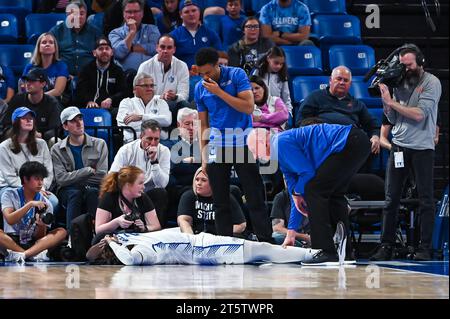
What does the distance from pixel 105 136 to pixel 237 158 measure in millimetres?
2721

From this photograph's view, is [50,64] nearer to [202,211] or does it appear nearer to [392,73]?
[202,211]

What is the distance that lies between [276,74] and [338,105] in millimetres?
861

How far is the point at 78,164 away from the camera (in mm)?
9625

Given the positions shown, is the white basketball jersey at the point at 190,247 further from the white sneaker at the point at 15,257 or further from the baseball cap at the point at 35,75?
the baseball cap at the point at 35,75

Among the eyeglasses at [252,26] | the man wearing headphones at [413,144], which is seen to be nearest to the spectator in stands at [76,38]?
the eyeglasses at [252,26]

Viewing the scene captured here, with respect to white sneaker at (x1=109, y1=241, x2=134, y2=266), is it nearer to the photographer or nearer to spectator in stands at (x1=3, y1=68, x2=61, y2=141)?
the photographer

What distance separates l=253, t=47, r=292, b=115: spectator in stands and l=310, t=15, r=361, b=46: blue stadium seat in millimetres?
1795

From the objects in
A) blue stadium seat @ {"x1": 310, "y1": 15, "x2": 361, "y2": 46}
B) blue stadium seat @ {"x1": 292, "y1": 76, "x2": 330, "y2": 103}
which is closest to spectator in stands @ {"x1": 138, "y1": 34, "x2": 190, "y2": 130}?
blue stadium seat @ {"x1": 292, "y1": 76, "x2": 330, "y2": 103}

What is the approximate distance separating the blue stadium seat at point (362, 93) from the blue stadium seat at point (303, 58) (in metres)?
0.53

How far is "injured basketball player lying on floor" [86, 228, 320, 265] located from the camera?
7.63 metres

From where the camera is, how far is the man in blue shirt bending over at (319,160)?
7.16 meters

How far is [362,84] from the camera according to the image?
11.2 m

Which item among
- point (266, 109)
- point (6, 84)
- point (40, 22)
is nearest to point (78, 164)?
point (6, 84)
